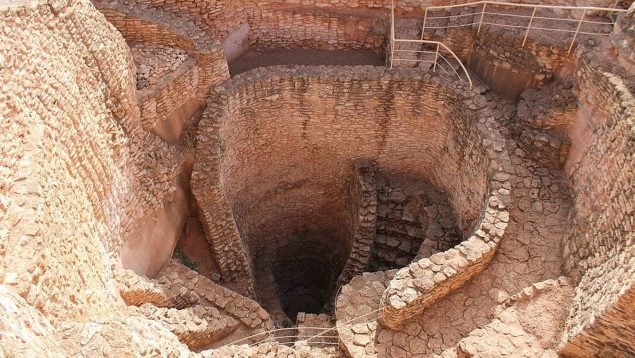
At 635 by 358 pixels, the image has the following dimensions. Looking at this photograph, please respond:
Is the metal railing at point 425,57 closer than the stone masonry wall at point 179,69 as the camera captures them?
No

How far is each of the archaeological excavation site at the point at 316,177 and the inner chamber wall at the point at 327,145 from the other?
0.04 metres

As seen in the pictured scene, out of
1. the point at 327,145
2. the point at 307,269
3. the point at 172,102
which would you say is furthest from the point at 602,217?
the point at 307,269

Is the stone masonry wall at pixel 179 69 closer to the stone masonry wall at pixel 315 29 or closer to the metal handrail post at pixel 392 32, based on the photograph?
the stone masonry wall at pixel 315 29

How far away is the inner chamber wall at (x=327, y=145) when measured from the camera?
836 centimetres

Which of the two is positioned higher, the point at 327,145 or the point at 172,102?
→ the point at 172,102

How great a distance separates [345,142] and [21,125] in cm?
573

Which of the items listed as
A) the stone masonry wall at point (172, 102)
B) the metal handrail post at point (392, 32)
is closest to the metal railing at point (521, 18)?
the metal handrail post at point (392, 32)

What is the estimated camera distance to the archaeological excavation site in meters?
4.97

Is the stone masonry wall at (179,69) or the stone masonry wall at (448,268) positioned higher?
the stone masonry wall at (179,69)

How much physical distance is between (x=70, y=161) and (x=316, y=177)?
5.44 m

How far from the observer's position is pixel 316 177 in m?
10.2

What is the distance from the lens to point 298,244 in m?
11.4

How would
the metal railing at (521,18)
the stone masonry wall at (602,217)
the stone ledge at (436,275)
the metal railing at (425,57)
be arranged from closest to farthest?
the stone masonry wall at (602,217)
the stone ledge at (436,275)
the metal railing at (521,18)
the metal railing at (425,57)

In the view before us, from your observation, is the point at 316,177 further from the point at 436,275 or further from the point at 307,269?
the point at 436,275
